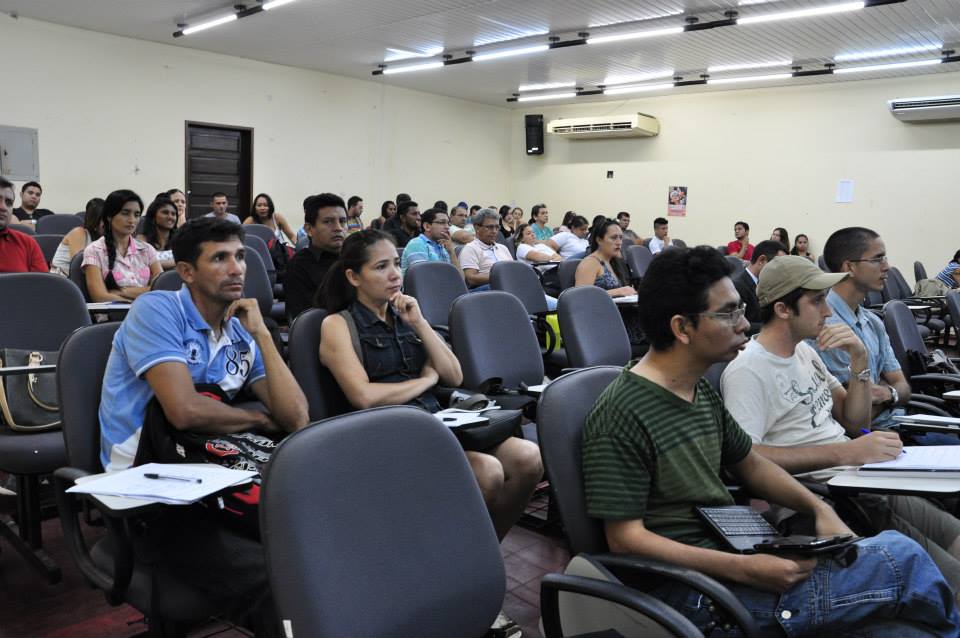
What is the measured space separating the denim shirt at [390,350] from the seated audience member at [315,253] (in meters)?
1.20

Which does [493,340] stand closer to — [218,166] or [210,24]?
[210,24]

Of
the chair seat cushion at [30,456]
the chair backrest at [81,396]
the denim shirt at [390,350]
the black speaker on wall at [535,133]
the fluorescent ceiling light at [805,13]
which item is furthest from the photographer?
the black speaker on wall at [535,133]

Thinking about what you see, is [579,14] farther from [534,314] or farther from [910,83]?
[910,83]

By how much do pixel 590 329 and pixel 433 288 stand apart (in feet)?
3.62

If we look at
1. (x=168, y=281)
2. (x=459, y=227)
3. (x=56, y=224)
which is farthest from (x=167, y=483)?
(x=459, y=227)

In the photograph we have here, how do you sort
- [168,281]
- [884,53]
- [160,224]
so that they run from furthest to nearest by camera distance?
[884,53] < [160,224] < [168,281]

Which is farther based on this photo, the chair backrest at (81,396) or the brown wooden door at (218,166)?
the brown wooden door at (218,166)

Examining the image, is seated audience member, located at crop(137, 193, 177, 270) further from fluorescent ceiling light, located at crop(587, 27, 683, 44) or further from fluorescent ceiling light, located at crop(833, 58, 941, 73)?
fluorescent ceiling light, located at crop(833, 58, 941, 73)

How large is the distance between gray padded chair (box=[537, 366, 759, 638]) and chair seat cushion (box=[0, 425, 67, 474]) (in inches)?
64.3

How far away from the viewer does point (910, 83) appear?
34.0 ft

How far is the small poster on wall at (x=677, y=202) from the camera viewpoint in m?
12.6

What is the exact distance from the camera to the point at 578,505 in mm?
1478

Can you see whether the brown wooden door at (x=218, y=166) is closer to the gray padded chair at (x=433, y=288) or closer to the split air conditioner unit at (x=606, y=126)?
the split air conditioner unit at (x=606, y=126)

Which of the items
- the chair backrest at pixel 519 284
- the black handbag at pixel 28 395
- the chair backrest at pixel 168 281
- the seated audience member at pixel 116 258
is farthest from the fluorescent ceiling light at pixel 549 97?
the black handbag at pixel 28 395
